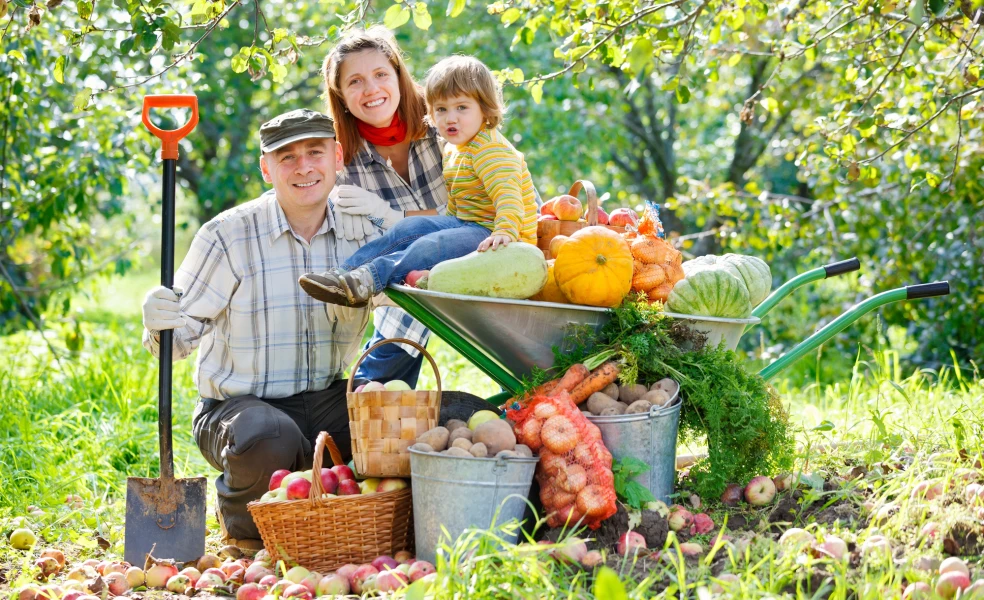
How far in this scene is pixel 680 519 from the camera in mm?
2842

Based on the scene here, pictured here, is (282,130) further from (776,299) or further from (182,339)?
(776,299)

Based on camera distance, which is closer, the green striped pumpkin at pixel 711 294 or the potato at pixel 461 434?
the potato at pixel 461 434

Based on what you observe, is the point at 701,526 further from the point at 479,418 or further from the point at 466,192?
the point at 466,192

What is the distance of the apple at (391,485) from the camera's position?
2969mm

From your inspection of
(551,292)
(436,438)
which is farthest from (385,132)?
(436,438)

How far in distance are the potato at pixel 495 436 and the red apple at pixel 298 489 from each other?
0.56 m

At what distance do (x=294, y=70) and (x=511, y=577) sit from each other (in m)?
Answer: 8.79

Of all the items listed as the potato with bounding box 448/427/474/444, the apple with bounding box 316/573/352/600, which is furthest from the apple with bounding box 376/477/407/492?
the apple with bounding box 316/573/352/600

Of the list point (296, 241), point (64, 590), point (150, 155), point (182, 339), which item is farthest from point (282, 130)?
point (150, 155)

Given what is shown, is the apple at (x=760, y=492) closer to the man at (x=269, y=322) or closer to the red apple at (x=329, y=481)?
the red apple at (x=329, y=481)

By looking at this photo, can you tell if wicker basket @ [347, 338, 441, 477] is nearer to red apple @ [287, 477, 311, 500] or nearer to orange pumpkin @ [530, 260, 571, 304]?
red apple @ [287, 477, 311, 500]

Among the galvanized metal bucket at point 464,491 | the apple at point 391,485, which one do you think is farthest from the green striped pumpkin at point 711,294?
the apple at point 391,485

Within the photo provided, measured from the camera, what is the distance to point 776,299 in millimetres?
3527

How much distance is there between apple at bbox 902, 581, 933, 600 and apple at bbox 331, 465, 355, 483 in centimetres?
168
